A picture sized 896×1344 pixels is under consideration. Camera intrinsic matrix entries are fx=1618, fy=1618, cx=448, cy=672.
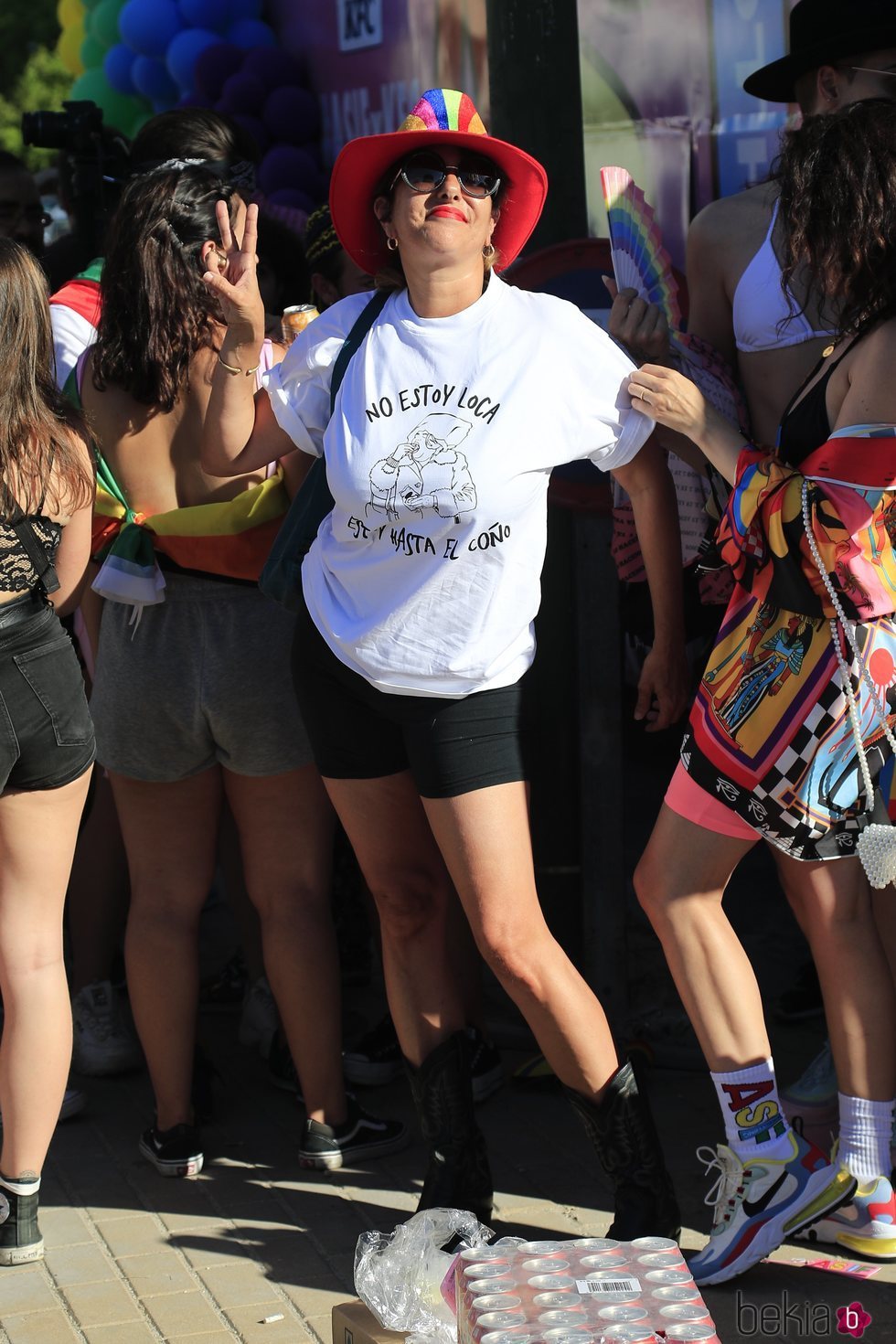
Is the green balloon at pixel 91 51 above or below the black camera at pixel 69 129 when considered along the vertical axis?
above

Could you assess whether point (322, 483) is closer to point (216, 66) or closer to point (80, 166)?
point (80, 166)

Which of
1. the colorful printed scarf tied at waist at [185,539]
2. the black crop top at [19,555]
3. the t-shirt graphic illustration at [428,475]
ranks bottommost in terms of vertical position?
the colorful printed scarf tied at waist at [185,539]

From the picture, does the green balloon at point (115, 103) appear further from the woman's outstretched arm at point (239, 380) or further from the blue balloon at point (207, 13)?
the woman's outstretched arm at point (239, 380)

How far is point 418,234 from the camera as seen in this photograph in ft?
9.61

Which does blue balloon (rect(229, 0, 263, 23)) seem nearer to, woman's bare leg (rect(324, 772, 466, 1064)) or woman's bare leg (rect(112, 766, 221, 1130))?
woman's bare leg (rect(112, 766, 221, 1130))

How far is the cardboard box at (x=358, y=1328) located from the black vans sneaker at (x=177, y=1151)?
1026 mm

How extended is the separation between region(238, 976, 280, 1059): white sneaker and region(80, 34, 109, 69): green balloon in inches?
199

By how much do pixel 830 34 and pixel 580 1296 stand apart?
2.45 m

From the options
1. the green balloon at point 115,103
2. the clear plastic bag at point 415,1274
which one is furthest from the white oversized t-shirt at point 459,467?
the green balloon at point 115,103

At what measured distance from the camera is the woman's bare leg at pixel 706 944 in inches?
119

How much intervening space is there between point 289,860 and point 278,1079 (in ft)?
2.38

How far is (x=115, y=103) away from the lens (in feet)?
24.2

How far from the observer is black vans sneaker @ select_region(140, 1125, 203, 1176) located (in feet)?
11.7

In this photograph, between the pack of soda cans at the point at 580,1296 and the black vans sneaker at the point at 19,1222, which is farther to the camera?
the black vans sneaker at the point at 19,1222
